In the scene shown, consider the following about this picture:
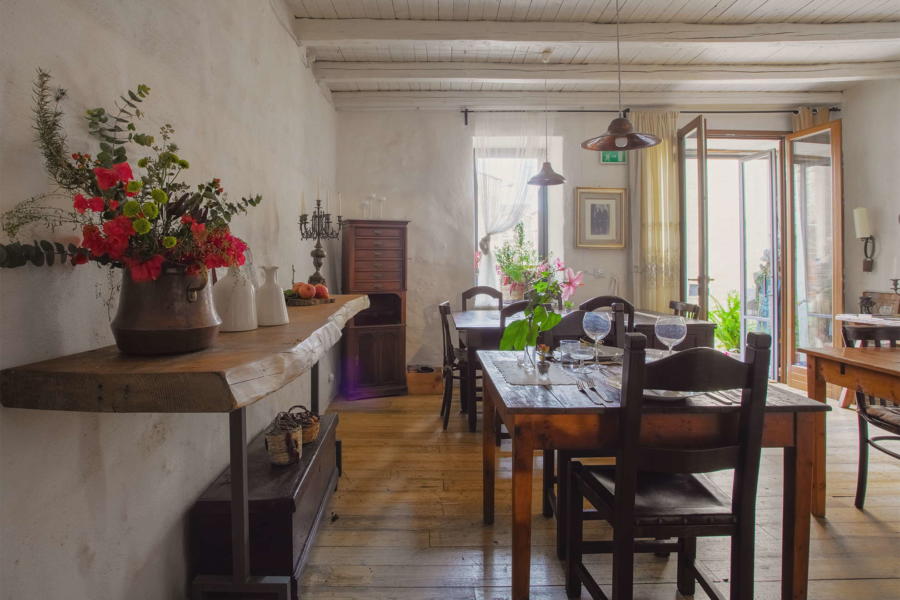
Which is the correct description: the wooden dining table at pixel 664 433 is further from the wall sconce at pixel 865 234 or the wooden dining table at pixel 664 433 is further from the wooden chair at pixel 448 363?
the wall sconce at pixel 865 234

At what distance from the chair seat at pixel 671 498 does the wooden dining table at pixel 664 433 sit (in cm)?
17

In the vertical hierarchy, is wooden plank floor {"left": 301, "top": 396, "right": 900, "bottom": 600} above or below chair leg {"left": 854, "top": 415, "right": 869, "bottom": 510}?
below

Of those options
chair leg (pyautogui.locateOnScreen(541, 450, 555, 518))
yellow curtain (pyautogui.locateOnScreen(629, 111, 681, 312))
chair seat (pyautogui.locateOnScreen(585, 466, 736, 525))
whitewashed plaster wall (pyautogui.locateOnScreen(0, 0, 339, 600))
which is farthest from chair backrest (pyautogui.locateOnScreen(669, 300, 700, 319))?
whitewashed plaster wall (pyautogui.locateOnScreen(0, 0, 339, 600))

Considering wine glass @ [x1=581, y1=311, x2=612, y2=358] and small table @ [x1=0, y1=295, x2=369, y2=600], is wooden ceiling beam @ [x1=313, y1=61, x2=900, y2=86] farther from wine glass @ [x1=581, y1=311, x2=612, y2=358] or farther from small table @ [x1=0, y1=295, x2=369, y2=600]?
small table @ [x1=0, y1=295, x2=369, y2=600]

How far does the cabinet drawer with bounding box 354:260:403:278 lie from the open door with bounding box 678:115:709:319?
2.78m

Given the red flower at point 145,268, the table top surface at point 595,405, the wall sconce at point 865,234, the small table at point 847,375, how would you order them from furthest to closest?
1. the wall sconce at point 865,234
2. the small table at point 847,375
3. the table top surface at point 595,405
4. the red flower at point 145,268

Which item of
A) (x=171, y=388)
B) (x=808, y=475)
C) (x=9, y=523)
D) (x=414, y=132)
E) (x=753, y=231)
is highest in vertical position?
(x=414, y=132)

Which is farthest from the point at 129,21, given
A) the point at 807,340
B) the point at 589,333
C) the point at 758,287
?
the point at 758,287

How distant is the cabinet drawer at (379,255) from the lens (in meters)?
4.53

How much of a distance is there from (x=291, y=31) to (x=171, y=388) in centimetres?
330

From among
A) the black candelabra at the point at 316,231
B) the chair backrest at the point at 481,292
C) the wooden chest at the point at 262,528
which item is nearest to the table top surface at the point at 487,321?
the chair backrest at the point at 481,292

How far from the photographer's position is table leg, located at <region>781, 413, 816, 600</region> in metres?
1.53

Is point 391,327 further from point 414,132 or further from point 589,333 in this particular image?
point 589,333

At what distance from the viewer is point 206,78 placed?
200 cm
